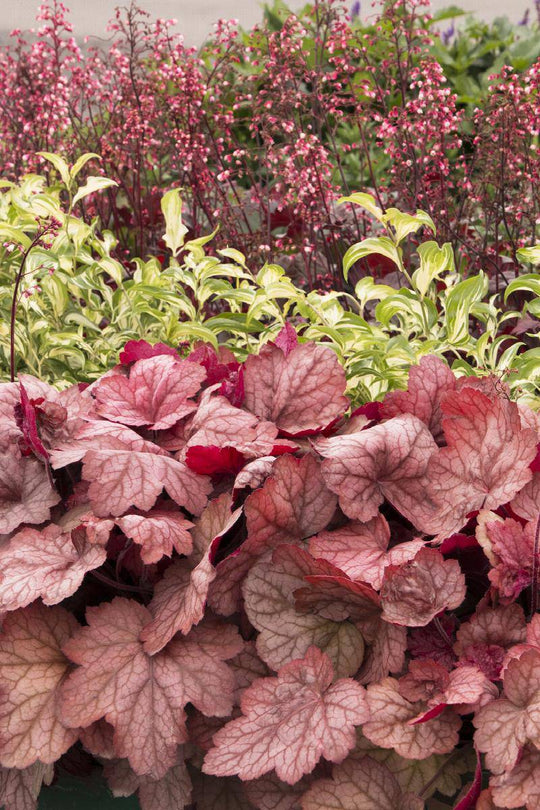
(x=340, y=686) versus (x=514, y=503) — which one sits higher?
(x=514, y=503)

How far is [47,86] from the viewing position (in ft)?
11.8

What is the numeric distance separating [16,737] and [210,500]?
41 centimetres

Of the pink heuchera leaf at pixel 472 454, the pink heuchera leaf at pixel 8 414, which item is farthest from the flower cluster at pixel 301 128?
the pink heuchera leaf at pixel 472 454

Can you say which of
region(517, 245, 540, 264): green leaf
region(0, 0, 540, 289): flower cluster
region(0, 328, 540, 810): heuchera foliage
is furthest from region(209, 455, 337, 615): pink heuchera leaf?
region(0, 0, 540, 289): flower cluster

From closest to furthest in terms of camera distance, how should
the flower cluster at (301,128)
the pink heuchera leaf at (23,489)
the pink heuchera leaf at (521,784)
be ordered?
the pink heuchera leaf at (521,784) → the pink heuchera leaf at (23,489) → the flower cluster at (301,128)

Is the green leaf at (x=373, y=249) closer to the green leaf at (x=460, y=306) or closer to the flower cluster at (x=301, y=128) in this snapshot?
the green leaf at (x=460, y=306)

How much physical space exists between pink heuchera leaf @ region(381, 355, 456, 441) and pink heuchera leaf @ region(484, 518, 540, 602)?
268mm

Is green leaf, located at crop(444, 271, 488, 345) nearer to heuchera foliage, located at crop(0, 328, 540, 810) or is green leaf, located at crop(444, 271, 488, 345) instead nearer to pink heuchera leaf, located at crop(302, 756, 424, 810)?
heuchera foliage, located at crop(0, 328, 540, 810)

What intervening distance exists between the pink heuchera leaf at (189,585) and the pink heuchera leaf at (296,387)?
0.69ft

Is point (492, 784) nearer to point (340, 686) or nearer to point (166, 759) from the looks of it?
point (340, 686)

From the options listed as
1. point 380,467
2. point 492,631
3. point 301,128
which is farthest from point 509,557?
point 301,128

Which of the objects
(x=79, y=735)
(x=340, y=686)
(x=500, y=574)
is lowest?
(x=79, y=735)

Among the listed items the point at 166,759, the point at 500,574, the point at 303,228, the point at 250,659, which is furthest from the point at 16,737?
the point at 303,228

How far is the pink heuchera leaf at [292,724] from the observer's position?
100 cm
